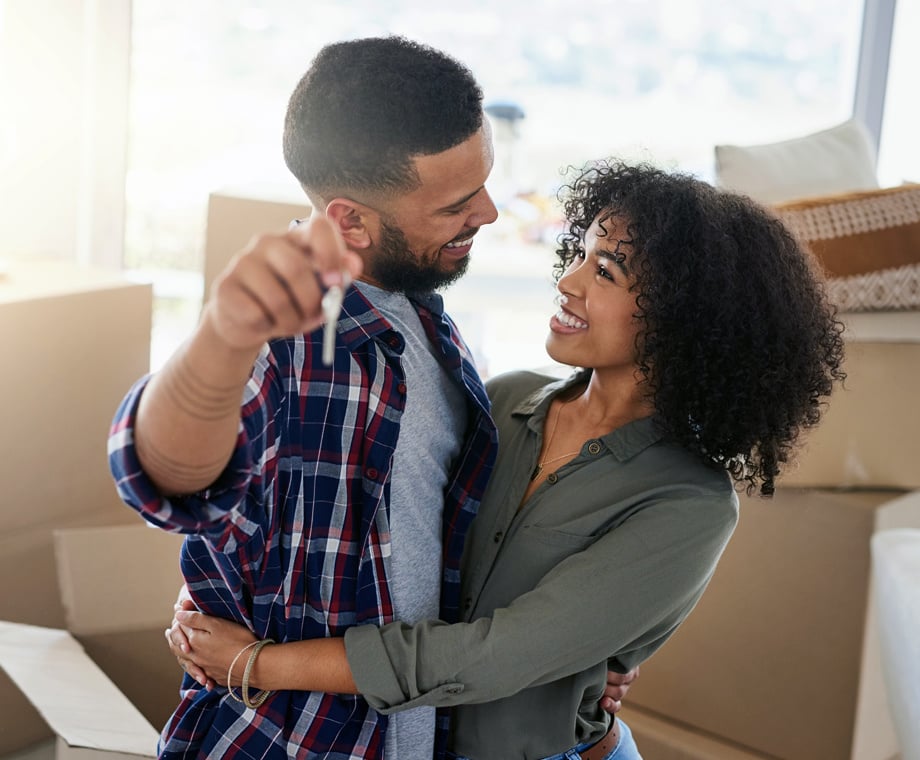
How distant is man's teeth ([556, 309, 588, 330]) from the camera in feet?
3.74

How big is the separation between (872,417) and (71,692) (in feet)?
3.73

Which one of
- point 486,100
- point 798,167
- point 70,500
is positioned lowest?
point 70,500

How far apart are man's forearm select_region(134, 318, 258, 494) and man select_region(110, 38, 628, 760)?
6cm

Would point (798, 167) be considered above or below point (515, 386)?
above

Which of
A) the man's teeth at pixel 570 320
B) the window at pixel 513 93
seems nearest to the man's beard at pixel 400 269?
the man's teeth at pixel 570 320

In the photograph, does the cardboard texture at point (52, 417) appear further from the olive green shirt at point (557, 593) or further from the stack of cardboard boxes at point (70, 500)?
the olive green shirt at point (557, 593)

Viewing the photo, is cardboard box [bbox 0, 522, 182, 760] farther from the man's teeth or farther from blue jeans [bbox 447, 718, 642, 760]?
the man's teeth

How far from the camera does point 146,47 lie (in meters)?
2.18

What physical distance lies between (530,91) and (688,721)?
1722 millimetres

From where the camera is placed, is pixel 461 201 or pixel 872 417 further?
pixel 872 417

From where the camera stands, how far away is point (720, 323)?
1.09 meters

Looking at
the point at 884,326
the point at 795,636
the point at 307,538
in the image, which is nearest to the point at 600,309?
the point at 307,538

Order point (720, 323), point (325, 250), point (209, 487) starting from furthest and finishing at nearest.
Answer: point (720, 323) < point (209, 487) < point (325, 250)

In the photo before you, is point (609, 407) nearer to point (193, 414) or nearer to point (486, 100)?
point (193, 414)
